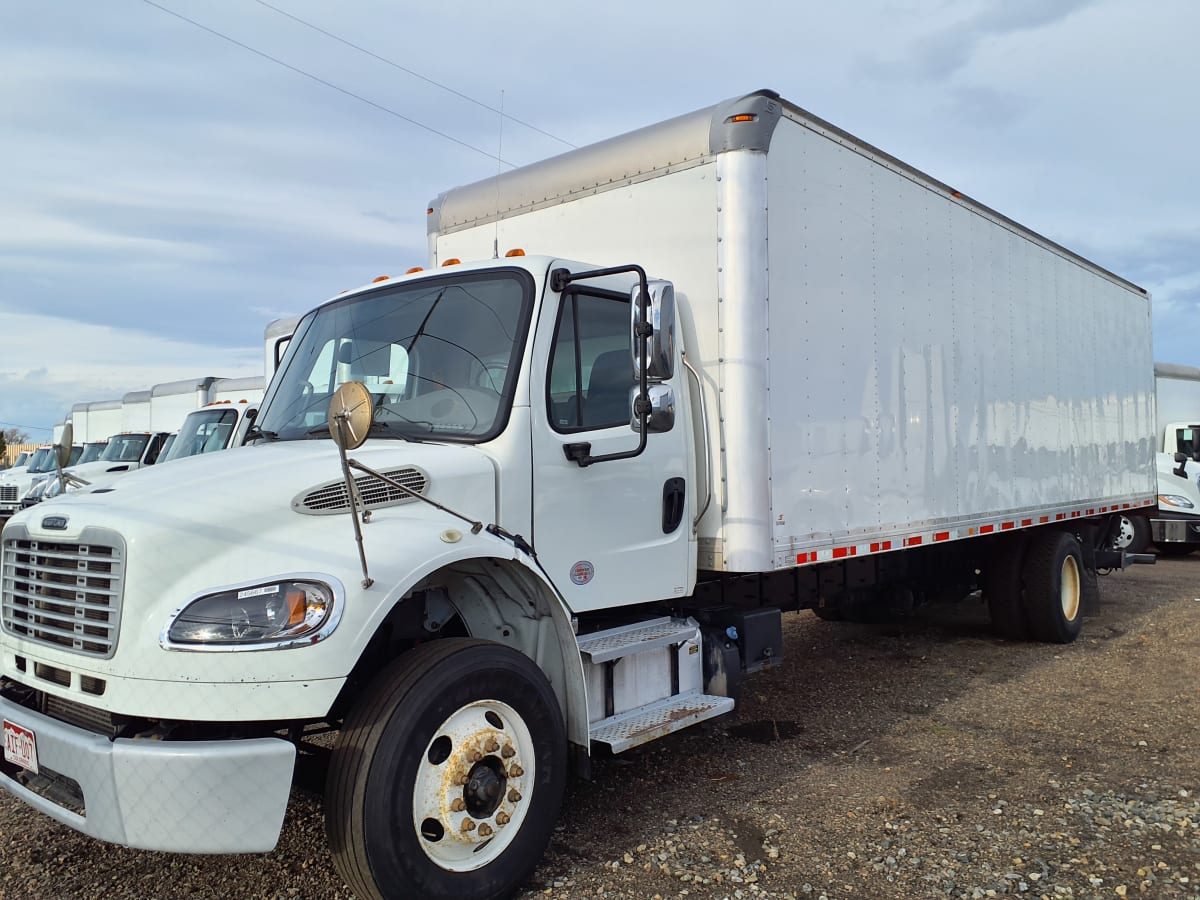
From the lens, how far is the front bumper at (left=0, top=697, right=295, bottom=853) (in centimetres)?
290

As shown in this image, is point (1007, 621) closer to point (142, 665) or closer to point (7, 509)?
point (142, 665)

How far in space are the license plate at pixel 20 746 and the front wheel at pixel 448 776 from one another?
1.03 meters

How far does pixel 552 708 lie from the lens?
3.75 metres

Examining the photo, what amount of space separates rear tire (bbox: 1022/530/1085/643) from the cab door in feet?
16.2

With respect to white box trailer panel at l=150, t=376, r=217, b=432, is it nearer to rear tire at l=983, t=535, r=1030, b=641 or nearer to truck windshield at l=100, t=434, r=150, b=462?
truck windshield at l=100, t=434, r=150, b=462

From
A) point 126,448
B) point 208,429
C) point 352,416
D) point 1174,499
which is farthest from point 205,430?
point 1174,499

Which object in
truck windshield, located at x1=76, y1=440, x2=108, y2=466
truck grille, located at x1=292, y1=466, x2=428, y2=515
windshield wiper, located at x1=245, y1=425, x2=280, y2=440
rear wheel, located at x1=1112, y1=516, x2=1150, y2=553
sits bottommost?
rear wheel, located at x1=1112, y1=516, x2=1150, y2=553

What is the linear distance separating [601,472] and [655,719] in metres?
1.20

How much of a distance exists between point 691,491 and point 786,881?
6.04 ft

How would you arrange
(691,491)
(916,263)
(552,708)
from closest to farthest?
(552,708) → (691,491) → (916,263)

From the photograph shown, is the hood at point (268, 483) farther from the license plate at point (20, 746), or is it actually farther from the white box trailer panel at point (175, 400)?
the white box trailer panel at point (175, 400)

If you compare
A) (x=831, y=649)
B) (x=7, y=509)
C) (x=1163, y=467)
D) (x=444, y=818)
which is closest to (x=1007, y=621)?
(x=831, y=649)

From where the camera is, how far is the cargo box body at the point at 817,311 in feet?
15.8

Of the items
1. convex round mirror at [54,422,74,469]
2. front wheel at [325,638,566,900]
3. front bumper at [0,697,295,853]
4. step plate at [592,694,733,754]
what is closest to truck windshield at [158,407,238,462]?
convex round mirror at [54,422,74,469]
